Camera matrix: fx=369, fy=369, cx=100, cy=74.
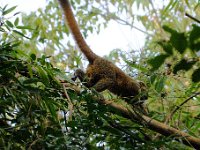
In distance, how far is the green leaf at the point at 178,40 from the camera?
589 millimetres

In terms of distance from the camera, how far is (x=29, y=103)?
57.7 inches

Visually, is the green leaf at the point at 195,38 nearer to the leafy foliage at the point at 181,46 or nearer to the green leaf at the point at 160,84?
the leafy foliage at the point at 181,46

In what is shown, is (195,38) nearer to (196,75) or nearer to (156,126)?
(196,75)

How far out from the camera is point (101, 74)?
10.6 ft

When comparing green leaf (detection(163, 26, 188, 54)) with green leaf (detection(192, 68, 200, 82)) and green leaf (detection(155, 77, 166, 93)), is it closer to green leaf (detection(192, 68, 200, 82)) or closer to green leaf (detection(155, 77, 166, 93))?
green leaf (detection(192, 68, 200, 82))

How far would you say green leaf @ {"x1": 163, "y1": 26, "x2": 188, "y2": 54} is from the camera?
589 mm

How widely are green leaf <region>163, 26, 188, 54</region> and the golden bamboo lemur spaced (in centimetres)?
234

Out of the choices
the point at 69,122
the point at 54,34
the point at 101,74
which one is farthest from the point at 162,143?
the point at 54,34

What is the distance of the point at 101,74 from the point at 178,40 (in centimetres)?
264

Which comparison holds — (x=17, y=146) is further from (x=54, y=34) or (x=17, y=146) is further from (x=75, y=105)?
(x=54, y=34)

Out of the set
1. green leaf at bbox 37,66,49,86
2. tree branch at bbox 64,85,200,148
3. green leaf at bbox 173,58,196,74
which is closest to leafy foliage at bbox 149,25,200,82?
green leaf at bbox 173,58,196,74

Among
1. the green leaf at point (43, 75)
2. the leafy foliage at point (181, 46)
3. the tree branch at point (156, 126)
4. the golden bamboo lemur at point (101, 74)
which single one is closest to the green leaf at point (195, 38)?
the leafy foliage at point (181, 46)

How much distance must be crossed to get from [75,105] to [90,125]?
0.44ft

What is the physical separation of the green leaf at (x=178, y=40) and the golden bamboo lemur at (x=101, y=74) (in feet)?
7.67
